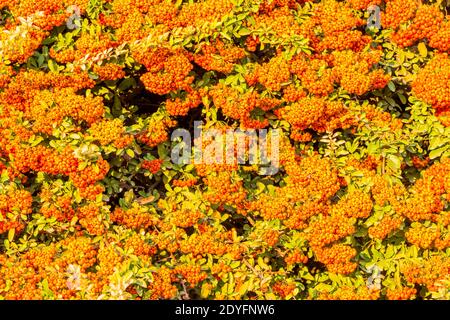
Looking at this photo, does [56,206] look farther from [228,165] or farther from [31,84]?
[228,165]

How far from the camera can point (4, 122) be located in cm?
555

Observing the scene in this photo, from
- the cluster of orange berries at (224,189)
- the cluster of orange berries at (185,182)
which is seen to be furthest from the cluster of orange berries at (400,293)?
the cluster of orange berries at (185,182)

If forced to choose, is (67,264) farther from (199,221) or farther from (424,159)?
(424,159)

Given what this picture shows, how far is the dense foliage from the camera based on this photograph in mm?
5387

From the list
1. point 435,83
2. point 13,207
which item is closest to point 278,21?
point 435,83

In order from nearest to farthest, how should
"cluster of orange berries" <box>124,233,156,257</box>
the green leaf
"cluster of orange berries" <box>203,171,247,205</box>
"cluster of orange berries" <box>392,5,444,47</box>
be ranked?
"cluster of orange berries" <box>124,233,156,257</box> → the green leaf → "cluster of orange berries" <box>203,171,247,205</box> → "cluster of orange berries" <box>392,5,444,47</box>

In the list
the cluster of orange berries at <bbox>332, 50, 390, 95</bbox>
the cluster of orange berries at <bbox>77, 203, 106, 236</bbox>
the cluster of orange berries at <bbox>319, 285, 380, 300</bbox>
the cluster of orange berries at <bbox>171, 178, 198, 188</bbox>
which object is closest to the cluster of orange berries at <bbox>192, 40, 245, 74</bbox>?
the cluster of orange berries at <bbox>332, 50, 390, 95</bbox>

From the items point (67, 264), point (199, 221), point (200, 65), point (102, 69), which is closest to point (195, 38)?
point (200, 65)

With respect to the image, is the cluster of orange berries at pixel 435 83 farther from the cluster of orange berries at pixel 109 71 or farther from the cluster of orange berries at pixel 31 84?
the cluster of orange berries at pixel 31 84

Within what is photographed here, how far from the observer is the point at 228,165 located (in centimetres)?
556

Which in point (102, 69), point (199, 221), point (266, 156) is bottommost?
point (199, 221)

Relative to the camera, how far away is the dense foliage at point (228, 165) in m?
5.39

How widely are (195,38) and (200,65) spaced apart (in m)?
0.20

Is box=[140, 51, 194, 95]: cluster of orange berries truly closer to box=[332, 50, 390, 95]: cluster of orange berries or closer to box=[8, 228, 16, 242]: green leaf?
box=[332, 50, 390, 95]: cluster of orange berries
